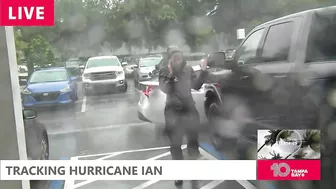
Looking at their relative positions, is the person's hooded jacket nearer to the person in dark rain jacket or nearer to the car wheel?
the person in dark rain jacket

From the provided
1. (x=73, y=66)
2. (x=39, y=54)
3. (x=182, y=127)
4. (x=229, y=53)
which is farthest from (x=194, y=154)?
(x=39, y=54)

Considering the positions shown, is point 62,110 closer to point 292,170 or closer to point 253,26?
point 253,26

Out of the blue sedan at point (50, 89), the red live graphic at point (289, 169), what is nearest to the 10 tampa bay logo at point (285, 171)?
the red live graphic at point (289, 169)

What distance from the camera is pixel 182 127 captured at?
225 cm

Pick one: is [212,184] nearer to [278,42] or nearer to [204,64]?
[204,64]

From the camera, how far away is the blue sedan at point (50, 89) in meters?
2.20

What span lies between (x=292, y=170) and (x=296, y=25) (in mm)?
860

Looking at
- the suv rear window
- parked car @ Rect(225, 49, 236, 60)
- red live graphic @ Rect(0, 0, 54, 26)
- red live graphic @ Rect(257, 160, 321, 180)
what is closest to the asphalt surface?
red live graphic @ Rect(257, 160, 321, 180)

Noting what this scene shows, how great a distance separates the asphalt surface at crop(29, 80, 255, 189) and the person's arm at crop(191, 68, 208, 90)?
36cm

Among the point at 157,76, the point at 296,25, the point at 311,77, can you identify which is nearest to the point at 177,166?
the point at 157,76

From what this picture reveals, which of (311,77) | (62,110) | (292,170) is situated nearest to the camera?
(311,77)

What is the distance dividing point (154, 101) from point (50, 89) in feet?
2.20

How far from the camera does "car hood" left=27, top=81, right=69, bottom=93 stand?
7.25 feet

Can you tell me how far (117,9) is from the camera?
7.38 ft
